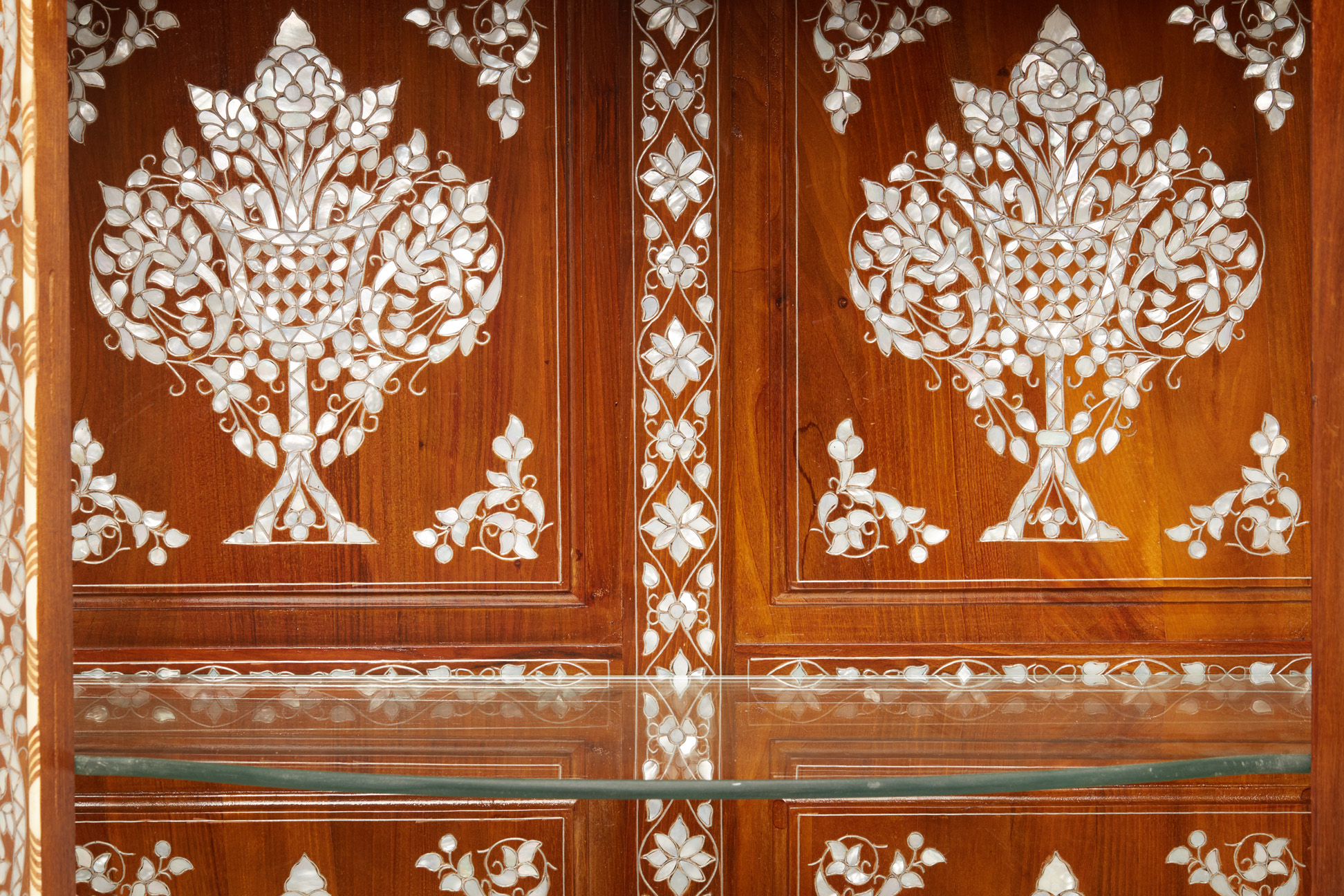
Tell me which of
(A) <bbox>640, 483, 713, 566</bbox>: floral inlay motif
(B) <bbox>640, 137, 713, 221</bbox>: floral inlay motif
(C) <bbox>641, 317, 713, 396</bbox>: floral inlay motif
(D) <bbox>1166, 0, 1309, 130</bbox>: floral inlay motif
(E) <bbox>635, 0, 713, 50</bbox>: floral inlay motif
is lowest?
(A) <bbox>640, 483, 713, 566</bbox>: floral inlay motif

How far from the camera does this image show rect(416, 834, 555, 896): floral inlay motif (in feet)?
3.33

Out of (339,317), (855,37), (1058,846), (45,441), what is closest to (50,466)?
(45,441)

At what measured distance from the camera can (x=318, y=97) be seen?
3.23 feet

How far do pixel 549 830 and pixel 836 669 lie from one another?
35 cm

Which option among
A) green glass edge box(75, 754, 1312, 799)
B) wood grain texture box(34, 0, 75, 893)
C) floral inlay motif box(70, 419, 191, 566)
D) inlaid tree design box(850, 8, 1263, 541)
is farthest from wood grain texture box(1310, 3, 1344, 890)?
floral inlay motif box(70, 419, 191, 566)

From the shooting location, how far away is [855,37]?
101cm

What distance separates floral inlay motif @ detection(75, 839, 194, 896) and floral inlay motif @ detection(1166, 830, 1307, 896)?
3.44 ft

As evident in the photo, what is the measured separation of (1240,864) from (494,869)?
0.79 metres

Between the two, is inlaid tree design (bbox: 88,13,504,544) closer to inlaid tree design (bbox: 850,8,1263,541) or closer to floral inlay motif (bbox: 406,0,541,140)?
floral inlay motif (bbox: 406,0,541,140)

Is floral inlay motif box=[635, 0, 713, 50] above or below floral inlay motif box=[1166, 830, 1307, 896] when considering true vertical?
above

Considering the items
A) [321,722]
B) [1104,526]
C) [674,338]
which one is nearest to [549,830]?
[321,722]

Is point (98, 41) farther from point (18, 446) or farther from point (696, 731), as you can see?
point (696, 731)

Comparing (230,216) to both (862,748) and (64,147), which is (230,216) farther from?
(862,748)

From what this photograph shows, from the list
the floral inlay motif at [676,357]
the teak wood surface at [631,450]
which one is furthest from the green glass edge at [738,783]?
the floral inlay motif at [676,357]
